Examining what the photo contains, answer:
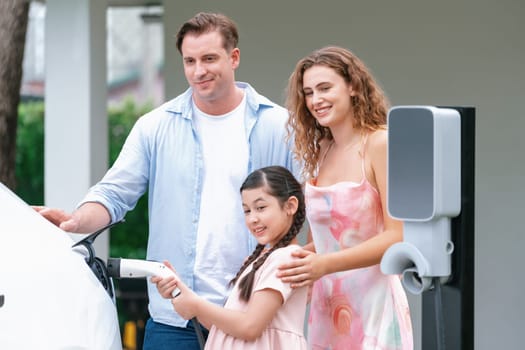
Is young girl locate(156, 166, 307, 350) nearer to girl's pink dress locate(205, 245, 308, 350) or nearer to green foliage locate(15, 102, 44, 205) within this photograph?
girl's pink dress locate(205, 245, 308, 350)

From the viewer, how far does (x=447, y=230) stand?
9.13ft

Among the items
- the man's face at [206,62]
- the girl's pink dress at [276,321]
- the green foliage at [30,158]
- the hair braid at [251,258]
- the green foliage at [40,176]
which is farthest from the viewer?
the green foliage at [30,158]

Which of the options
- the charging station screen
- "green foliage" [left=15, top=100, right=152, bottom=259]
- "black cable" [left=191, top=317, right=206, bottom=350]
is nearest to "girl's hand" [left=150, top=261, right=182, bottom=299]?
"black cable" [left=191, top=317, right=206, bottom=350]

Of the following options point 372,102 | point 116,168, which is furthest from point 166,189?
point 372,102

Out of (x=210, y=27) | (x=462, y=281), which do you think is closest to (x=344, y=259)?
(x=462, y=281)

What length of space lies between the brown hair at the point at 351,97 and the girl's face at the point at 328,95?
2cm

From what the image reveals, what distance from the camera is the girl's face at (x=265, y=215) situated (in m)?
3.36

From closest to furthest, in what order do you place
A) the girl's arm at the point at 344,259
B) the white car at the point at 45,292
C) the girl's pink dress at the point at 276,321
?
the white car at the point at 45,292 → the girl's arm at the point at 344,259 → the girl's pink dress at the point at 276,321

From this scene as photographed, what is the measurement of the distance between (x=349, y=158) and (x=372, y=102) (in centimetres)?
20

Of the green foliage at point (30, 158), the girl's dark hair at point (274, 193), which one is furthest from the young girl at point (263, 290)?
the green foliage at point (30, 158)

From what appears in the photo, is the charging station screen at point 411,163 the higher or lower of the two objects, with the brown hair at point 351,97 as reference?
lower

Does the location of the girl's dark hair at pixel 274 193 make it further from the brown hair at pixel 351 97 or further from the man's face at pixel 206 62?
the man's face at pixel 206 62

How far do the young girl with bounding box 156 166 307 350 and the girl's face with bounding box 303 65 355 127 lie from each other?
0.24 metres

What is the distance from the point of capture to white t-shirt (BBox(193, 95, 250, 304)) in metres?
3.68
